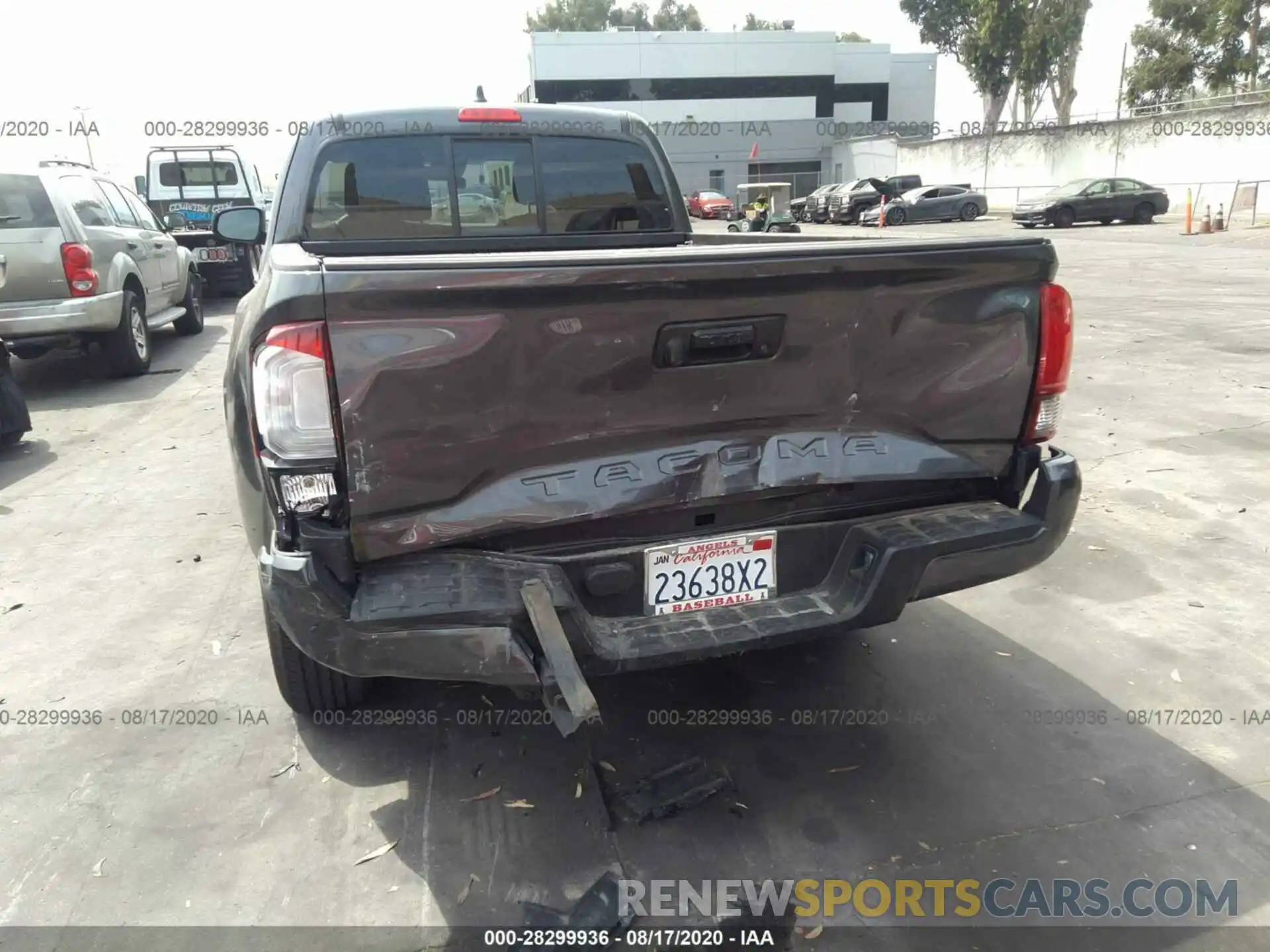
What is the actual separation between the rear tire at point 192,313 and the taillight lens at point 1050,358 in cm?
1073

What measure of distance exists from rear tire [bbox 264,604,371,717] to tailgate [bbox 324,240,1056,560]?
0.81m

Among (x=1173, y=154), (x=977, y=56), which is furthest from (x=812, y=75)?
(x=1173, y=154)

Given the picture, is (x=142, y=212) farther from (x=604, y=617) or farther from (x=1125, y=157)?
(x=1125, y=157)

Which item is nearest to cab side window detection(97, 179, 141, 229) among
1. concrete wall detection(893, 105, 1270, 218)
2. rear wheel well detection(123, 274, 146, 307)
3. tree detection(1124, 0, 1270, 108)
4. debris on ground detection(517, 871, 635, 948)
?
rear wheel well detection(123, 274, 146, 307)

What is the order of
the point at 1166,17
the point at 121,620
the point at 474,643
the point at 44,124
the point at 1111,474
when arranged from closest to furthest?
the point at 474,643 < the point at 121,620 < the point at 1111,474 < the point at 44,124 < the point at 1166,17

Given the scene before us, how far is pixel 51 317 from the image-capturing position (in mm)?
7555

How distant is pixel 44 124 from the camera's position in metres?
15.0

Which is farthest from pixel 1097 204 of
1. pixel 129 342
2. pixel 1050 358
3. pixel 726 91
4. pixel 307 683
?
pixel 726 91

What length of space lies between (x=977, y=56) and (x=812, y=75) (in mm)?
14489

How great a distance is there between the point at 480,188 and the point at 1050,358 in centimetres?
245

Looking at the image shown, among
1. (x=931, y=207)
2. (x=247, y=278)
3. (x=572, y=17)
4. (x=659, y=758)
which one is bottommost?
(x=659, y=758)

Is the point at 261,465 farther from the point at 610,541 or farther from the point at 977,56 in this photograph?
the point at 977,56

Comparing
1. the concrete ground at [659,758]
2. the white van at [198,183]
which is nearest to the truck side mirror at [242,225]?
the concrete ground at [659,758]

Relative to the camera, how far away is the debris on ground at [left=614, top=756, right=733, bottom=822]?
266cm
